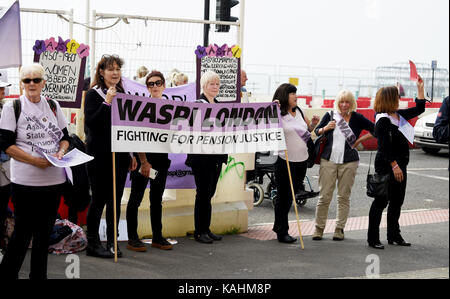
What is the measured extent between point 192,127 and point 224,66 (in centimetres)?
132

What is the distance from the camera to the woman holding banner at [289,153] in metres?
7.63

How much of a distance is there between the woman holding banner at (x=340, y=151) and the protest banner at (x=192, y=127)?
0.72 meters

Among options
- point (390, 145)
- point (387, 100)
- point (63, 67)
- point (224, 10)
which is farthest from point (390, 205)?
point (63, 67)

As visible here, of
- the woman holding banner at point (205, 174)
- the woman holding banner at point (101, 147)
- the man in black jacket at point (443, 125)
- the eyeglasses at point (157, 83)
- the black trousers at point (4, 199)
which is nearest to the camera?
the man in black jacket at point (443, 125)

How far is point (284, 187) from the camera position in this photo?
25.3 feet

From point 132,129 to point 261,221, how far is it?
125 inches

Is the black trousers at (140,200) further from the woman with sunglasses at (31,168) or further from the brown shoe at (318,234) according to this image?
the brown shoe at (318,234)

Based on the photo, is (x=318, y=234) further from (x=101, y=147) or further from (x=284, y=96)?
(x=101, y=147)

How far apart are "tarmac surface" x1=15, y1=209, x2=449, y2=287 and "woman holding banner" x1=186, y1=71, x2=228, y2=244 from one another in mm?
201

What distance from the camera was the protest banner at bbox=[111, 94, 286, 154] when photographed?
660 cm

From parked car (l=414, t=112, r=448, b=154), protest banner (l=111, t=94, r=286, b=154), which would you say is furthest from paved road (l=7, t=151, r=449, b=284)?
parked car (l=414, t=112, r=448, b=154)

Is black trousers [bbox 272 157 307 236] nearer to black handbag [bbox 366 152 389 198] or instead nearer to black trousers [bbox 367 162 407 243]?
black handbag [bbox 366 152 389 198]

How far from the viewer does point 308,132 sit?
303 inches

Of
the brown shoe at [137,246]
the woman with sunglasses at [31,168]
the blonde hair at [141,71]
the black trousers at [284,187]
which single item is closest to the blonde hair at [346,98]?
the black trousers at [284,187]
